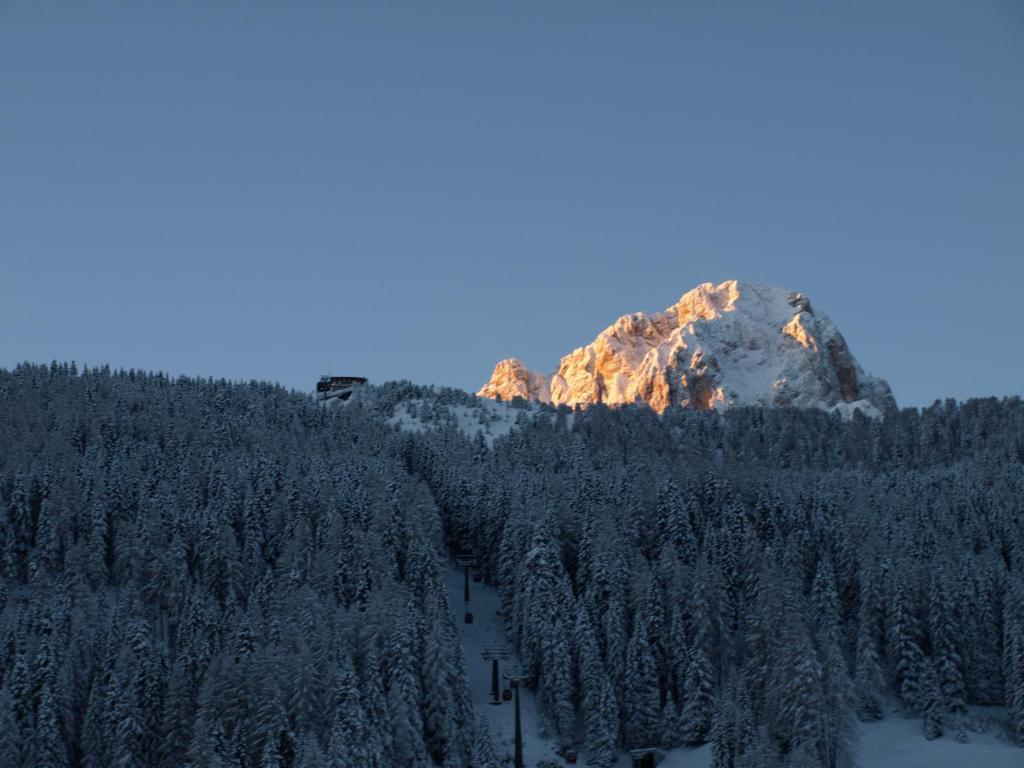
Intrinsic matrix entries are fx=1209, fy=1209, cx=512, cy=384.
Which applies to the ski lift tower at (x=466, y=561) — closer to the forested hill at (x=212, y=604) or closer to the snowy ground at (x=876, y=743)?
the forested hill at (x=212, y=604)

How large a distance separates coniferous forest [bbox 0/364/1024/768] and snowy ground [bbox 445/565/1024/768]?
5.06 feet

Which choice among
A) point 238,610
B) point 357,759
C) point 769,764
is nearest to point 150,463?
point 238,610

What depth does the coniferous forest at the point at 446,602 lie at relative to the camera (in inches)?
3337

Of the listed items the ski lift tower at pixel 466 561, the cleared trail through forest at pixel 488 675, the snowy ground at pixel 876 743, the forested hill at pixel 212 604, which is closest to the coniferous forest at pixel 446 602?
the forested hill at pixel 212 604

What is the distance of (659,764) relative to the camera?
9381cm

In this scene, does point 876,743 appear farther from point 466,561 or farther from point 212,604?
point 212,604

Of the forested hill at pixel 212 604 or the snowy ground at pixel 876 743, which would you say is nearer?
the forested hill at pixel 212 604

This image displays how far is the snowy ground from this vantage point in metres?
84.8

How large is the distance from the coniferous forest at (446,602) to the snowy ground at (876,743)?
1.54 metres

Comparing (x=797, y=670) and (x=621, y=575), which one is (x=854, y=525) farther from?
(x=797, y=670)

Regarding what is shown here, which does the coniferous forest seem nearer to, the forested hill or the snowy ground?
the forested hill

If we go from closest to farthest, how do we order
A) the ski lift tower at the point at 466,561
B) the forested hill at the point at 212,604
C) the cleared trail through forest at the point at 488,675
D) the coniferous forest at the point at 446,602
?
the forested hill at the point at 212,604, the coniferous forest at the point at 446,602, the cleared trail through forest at the point at 488,675, the ski lift tower at the point at 466,561

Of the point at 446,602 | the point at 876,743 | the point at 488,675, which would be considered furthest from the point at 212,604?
the point at 876,743

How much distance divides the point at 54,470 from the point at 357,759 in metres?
62.5
